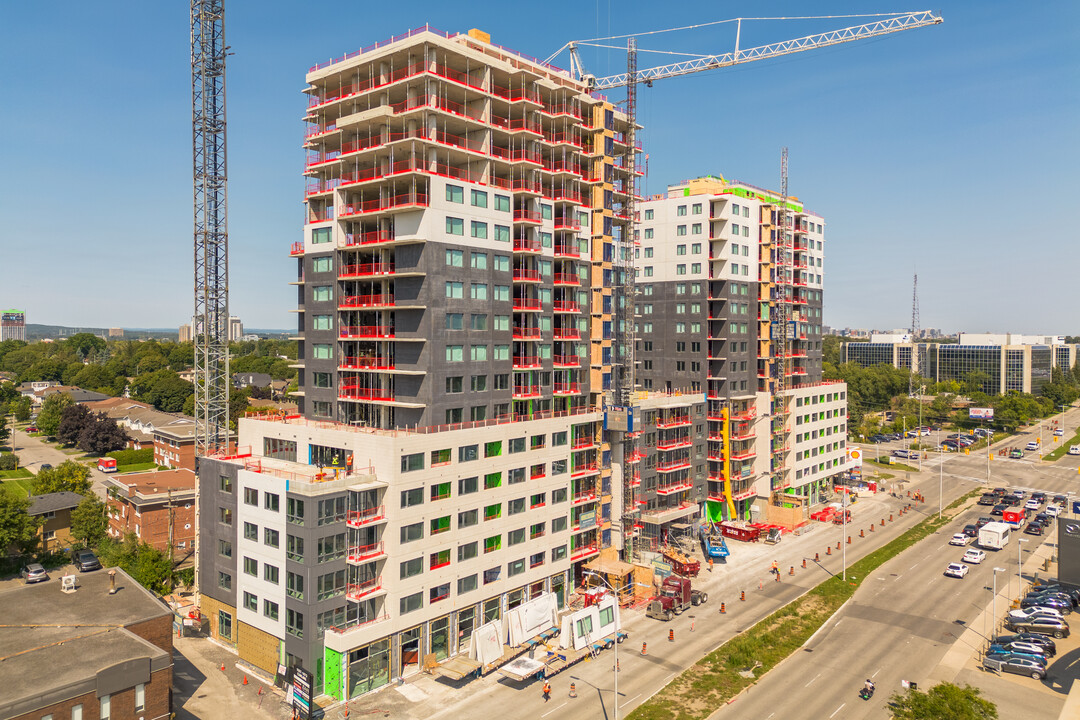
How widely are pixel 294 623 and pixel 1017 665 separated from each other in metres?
63.2

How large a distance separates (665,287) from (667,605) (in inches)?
2153

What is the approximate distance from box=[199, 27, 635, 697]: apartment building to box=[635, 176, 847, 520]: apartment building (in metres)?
31.5

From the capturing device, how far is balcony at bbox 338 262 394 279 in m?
66.1

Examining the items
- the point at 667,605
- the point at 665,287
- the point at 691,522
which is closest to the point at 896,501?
the point at 691,522

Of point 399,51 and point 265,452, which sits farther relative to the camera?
point 265,452

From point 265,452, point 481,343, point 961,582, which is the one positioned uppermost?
point 481,343

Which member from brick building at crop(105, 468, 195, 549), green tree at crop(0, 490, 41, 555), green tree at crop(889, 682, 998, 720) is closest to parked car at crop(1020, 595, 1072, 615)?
green tree at crop(889, 682, 998, 720)

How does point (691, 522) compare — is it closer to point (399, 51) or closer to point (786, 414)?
point (786, 414)

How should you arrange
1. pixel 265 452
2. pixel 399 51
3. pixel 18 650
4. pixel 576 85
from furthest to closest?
pixel 576 85 → pixel 265 452 → pixel 399 51 → pixel 18 650

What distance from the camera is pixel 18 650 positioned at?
46719 mm

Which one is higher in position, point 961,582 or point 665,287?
point 665,287

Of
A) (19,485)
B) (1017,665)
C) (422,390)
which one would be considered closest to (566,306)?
(422,390)

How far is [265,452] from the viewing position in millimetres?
70125

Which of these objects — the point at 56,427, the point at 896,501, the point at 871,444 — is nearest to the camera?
the point at 896,501
